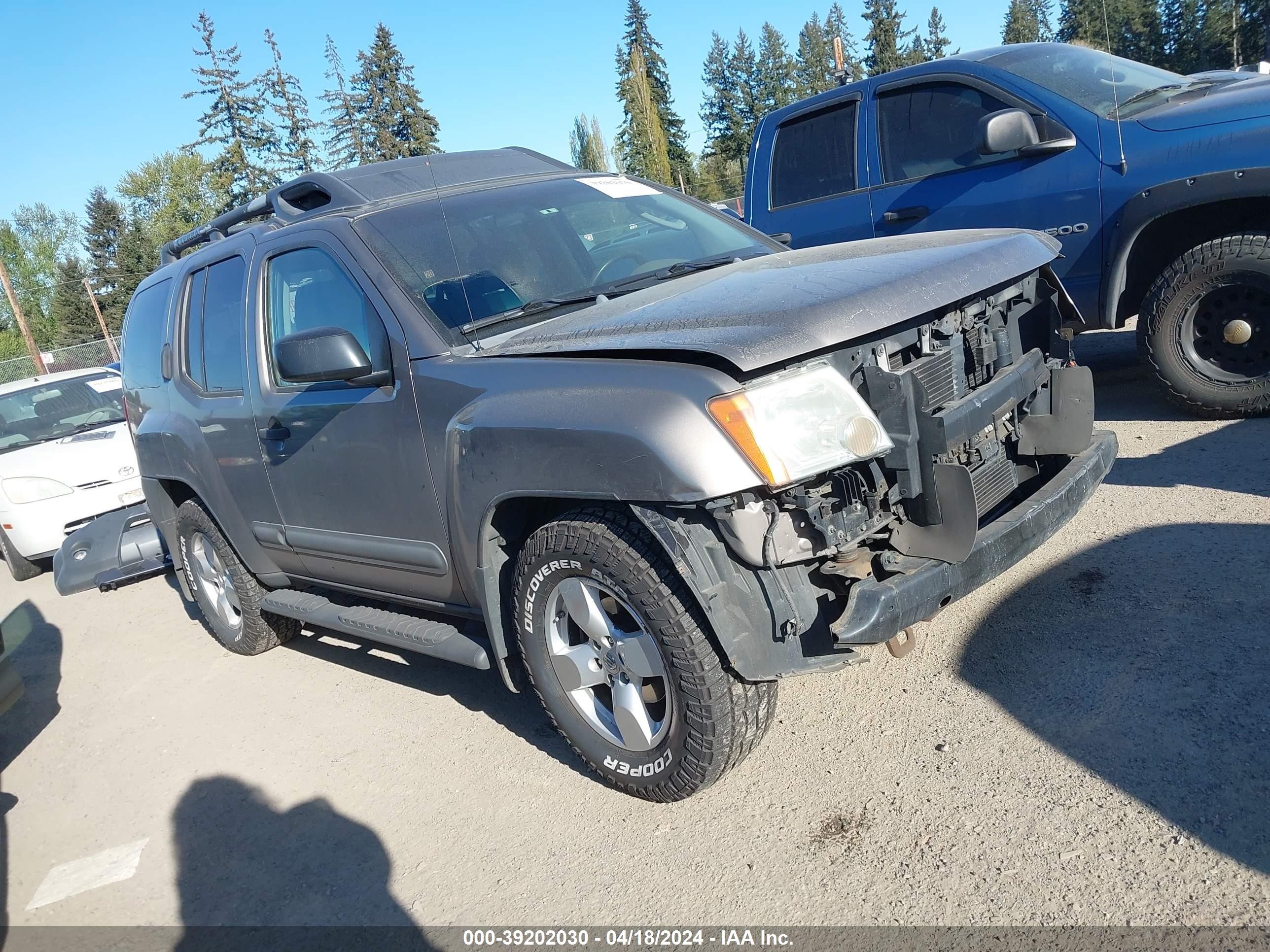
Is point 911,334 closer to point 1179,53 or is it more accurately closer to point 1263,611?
point 1263,611

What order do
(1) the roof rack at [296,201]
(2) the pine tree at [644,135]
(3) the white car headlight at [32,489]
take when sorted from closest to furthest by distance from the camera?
(1) the roof rack at [296,201], (3) the white car headlight at [32,489], (2) the pine tree at [644,135]

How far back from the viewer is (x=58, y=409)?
905 cm

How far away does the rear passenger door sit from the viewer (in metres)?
6.04

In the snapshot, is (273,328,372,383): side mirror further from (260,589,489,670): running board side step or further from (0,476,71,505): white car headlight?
(0,476,71,505): white car headlight

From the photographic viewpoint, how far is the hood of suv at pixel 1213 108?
4.51 metres

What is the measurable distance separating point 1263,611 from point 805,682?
155 cm

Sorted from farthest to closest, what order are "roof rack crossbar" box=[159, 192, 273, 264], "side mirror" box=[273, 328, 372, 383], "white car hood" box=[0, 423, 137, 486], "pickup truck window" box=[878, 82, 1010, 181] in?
"white car hood" box=[0, 423, 137, 486], "pickup truck window" box=[878, 82, 1010, 181], "roof rack crossbar" box=[159, 192, 273, 264], "side mirror" box=[273, 328, 372, 383]

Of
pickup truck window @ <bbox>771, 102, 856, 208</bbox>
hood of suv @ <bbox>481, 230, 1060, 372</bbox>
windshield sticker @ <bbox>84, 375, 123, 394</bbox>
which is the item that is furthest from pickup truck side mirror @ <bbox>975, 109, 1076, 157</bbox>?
windshield sticker @ <bbox>84, 375, 123, 394</bbox>

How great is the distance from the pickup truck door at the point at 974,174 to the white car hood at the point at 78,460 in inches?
256

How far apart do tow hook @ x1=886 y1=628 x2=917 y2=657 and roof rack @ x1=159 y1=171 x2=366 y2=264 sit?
8.91 ft

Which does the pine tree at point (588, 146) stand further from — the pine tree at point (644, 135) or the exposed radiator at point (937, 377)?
the exposed radiator at point (937, 377)

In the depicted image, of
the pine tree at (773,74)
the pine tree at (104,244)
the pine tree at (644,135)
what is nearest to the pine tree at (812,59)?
the pine tree at (773,74)

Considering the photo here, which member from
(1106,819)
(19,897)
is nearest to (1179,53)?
(1106,819)

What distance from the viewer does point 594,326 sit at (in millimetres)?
2811
